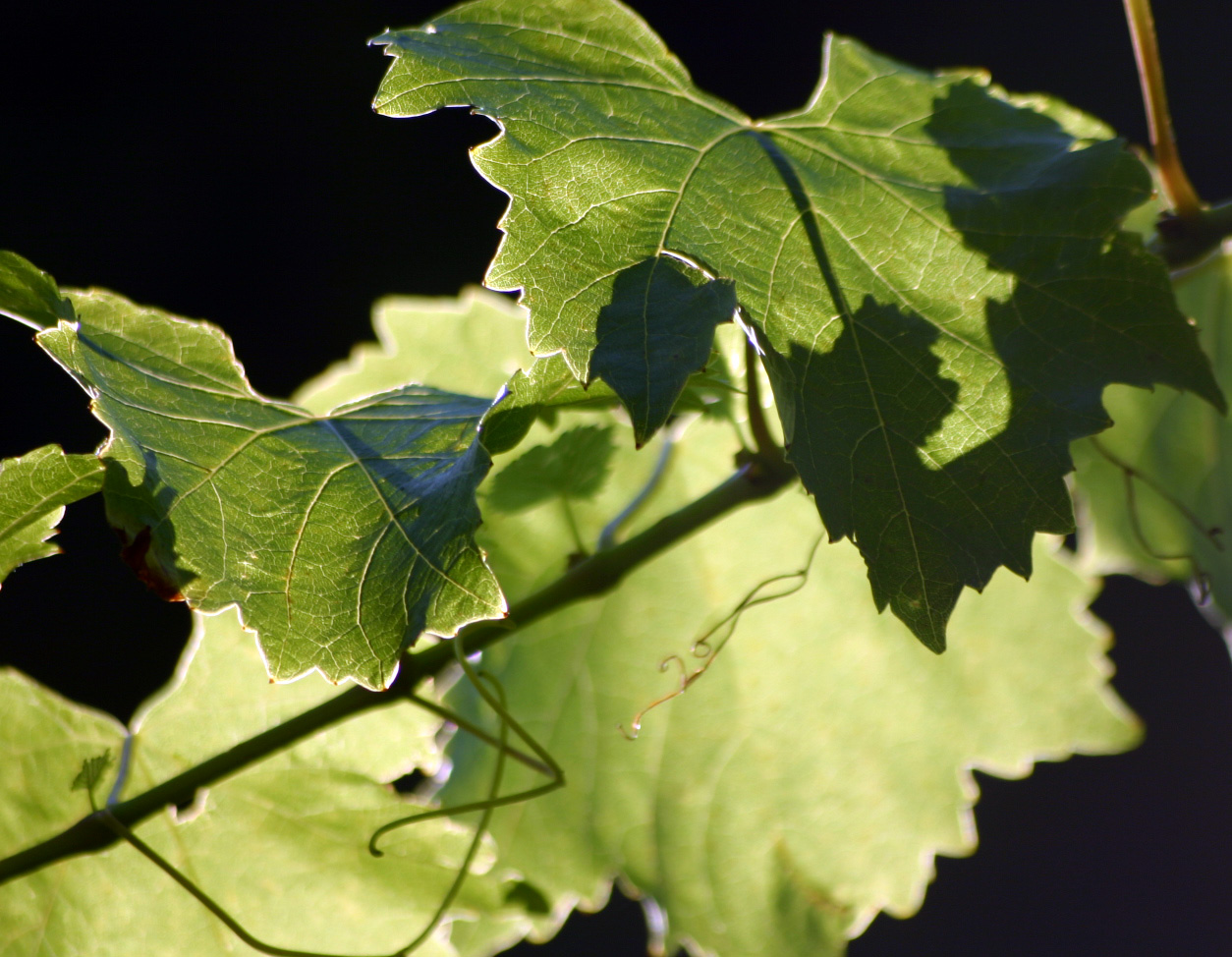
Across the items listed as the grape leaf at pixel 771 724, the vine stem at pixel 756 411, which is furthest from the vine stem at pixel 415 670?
the grape leaf at pixel 771 724

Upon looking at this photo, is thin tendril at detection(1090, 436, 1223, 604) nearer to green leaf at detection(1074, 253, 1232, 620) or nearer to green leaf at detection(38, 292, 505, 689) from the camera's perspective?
green leaf at detection(1074, 253, 1232, 620)

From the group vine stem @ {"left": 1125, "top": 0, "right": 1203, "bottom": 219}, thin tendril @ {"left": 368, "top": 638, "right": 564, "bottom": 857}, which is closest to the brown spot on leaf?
thin tendril @ {"left": 368, "top": 638, "right": 564, "bottom": 857}

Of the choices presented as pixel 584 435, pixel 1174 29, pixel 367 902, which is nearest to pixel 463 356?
pixel 584 435

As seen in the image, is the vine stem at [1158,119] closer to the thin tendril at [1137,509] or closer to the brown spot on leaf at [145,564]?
the thin tendril at [1137,509]

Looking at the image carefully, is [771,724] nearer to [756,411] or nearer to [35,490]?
[756,411]

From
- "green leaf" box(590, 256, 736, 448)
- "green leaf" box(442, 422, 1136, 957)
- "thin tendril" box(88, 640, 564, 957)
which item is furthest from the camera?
"green leaf" box(442, 422, 1136, 957)
